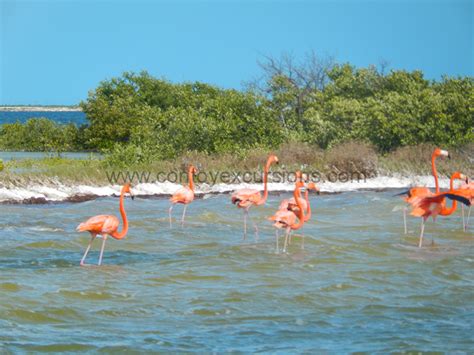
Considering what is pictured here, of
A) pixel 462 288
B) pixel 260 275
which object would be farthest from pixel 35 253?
pixel 462 288

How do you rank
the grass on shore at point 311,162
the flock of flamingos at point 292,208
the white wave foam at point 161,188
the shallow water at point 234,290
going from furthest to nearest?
1. the grass on shore at point 311,162
2. the white wave foam at point 161,188
3. the flock of flamingos at point 292,208
4. the shallow water at point 234,290

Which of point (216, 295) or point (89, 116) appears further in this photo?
point (89, 116)

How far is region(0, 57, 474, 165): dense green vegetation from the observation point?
26359mm

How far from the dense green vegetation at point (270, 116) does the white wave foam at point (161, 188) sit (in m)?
2.12

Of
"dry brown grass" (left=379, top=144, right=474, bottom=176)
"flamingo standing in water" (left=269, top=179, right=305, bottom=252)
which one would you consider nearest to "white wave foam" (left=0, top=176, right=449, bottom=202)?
"dry brown grass" (left=379, top=144, right=474, bottom=176)

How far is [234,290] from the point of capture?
10273mm

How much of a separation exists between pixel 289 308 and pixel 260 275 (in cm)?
194

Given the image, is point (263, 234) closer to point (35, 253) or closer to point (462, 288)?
point (35, 253)

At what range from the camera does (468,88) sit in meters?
28.0

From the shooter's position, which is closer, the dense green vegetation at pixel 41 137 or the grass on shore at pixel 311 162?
the grass on shore at pixel 311 162

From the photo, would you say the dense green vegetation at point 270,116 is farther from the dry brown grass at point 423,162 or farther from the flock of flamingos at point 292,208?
the flock of flamingos at point 292,208

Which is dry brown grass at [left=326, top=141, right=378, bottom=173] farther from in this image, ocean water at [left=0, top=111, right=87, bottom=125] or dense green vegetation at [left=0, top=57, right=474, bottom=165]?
ocean water at [left=0, top=111, right=87, bottom=125]

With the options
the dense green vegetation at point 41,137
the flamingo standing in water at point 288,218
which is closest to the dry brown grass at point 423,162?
the flamingo standing in water at point 288,218

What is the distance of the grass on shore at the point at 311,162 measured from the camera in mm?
23781
